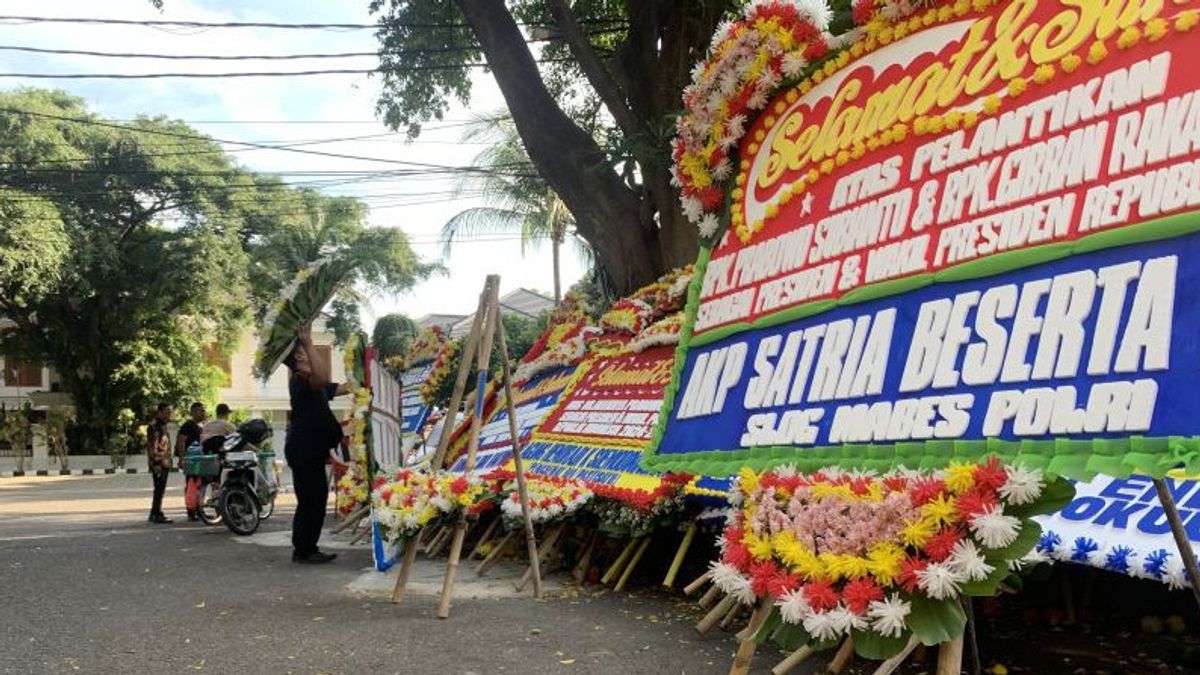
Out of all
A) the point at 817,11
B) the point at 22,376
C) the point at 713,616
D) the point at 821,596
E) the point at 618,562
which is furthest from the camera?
the point at 22,376

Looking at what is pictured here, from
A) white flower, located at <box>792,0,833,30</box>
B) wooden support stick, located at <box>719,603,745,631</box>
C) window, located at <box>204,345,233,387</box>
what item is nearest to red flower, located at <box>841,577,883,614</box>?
white flower, located at <box>792,0,833,30</box>

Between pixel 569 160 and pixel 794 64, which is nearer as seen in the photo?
pixel 794 64

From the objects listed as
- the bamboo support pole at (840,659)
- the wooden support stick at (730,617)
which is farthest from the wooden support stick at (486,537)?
the bamboo support pole at (840,659)

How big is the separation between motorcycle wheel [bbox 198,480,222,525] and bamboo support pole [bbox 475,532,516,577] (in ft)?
17.6

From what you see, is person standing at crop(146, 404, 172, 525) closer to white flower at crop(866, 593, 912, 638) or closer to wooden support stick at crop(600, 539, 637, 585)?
wooden support stick at crop(600, 539, 637, 585)

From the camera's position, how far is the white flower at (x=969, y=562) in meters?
2.25

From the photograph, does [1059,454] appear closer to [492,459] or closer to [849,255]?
[849,255]

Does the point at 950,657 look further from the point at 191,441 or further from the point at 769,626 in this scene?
the point at 191,441

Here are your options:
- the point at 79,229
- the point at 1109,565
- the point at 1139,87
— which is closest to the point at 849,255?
the point at 1139,87

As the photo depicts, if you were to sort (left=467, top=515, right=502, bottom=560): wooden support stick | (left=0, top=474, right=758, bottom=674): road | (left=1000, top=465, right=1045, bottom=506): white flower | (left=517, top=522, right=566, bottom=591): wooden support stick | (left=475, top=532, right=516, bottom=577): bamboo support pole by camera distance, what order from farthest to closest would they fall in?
(left=467, top=515, right=502, bottom=560): wooden support stick
(left=475, top=532, right=516, bottom=577): bamboo support pole
(left=517, top=522, right=566, bottom=591): wooden support stick
(left=0, top=474, right=758, bottom=674): road
(left=1000, top=465, right=1045, bottom=506): white flower

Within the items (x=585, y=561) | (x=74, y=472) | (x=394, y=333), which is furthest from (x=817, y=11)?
(x=74, y=472)

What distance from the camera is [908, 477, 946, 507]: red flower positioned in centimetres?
233

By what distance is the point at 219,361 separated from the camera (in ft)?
137

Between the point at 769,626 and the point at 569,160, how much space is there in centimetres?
924
